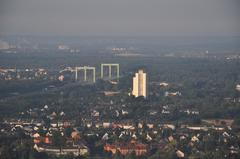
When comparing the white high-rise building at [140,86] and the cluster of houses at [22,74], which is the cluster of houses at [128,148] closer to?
the white high-rise building at [140,86]

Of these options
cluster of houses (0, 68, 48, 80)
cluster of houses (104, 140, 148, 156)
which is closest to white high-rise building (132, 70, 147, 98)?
cluster of houses (0, 68, 48, 80)

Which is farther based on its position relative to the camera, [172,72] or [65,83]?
[172,72]

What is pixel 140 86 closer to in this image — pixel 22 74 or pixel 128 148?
pixel 22 74

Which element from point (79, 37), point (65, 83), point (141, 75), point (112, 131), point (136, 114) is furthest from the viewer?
point (79, 37)

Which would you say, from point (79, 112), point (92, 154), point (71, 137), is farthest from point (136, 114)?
point (92, 154)

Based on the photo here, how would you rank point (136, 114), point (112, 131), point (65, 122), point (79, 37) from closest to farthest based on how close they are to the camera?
point (112, 131) → point (65, 122) → point (136, 114) → point (79, 37)

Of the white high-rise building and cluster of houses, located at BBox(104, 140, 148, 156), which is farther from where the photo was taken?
the white high-rise building

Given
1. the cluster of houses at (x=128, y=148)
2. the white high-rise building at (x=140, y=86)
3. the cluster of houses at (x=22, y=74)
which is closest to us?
the cluster of houses at (x=128, y=148)

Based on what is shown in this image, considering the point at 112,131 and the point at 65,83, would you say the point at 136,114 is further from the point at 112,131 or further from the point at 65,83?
the point at 65,83

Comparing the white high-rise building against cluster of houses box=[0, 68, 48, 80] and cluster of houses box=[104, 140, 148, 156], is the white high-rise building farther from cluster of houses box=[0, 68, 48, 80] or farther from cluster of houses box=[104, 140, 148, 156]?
cluster of houses box=[104, 140, 148, 156]

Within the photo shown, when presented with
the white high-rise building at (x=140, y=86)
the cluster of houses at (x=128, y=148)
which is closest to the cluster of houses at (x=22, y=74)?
the white high-rise building at (x=140, y=86)

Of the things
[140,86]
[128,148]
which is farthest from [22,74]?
[128,148]
